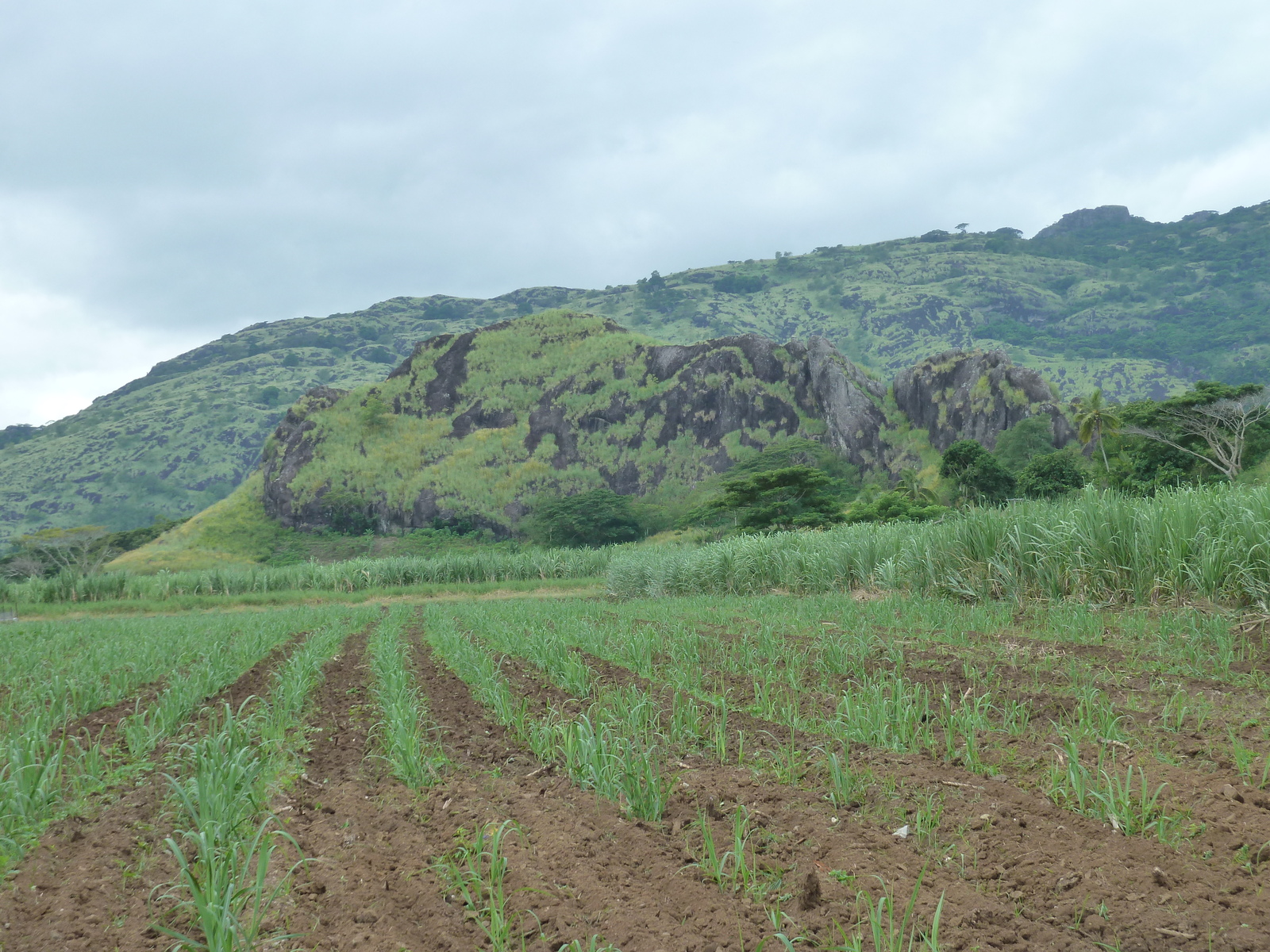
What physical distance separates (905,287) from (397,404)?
11979cm

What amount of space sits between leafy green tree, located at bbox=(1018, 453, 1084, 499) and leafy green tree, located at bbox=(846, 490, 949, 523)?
14.7ft

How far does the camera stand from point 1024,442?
46.2 metres

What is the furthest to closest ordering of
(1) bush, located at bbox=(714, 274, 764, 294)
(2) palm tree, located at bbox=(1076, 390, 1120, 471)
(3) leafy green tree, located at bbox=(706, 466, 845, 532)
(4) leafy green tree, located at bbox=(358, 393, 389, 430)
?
(1) bush, located at bbox=(714, 274, 764, 294) < (4) leafy green tree, located at bbox=(358, 393, 389, 430) < (2) palm tree, located at bbox=(1076, 390, 1120, 471) < (3) leafy green tree, located at bbox=(706, 466, 845, 532)

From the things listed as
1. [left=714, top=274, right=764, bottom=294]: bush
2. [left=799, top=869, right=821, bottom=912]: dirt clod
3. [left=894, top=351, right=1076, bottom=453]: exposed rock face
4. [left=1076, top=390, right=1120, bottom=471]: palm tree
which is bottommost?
[left=799, top=869, right=821, bottom=912]: dirt clod

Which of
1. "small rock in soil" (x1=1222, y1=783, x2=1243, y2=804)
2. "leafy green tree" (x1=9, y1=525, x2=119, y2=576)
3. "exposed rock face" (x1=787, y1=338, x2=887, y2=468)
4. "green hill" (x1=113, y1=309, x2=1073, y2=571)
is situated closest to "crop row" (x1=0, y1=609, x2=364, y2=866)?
"small rock in soil" (x1=1222, y1=783, x2=1243, y2=804)

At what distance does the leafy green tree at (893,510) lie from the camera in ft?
108

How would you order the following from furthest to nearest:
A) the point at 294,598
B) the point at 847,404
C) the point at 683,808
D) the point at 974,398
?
the point at 847,404 → the point at 974,398 → the point at 294,598 → the point at 683,808

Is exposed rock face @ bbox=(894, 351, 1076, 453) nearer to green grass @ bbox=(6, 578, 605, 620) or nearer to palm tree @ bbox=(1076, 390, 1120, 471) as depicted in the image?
palm tree @ bbox=(1076, 390, 1120, 471)

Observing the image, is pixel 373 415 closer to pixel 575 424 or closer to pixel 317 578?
pixel 575 424

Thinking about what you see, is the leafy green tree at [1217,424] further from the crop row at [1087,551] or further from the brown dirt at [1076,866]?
the brown dirt at [1076,866]

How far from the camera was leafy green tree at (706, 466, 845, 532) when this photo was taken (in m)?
38.3

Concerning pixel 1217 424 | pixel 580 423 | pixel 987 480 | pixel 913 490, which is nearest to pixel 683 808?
pixel 987 480

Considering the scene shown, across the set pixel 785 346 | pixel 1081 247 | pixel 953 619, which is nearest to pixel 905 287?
pixel 1081 247

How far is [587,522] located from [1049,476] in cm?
3045
